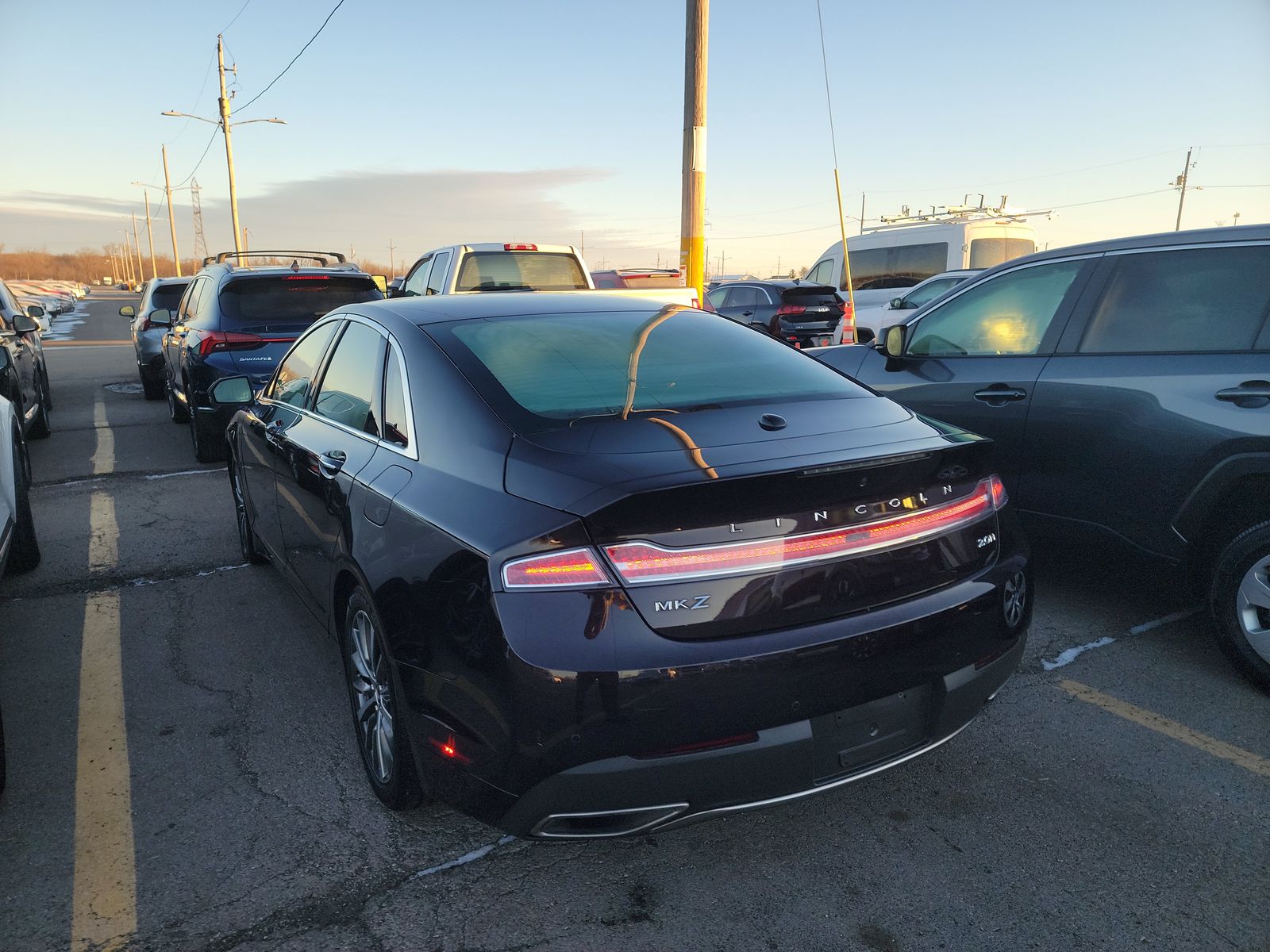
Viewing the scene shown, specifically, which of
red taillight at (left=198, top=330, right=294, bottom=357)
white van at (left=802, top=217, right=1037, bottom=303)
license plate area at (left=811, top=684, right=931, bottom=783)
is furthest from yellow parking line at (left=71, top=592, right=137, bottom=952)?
white van at (left=802, top=217, right=1037, bottom=303)

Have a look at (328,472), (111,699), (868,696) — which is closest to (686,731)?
(868,696)

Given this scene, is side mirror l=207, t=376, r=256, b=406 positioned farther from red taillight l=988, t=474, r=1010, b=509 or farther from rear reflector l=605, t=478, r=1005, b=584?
red taillight l=988, t=474, r=1010, b=509

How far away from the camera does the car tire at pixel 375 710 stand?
2.57 metres

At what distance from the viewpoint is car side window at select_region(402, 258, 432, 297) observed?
1114cm

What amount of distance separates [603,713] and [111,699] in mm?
2592

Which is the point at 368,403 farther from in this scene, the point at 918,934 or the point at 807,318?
the point at 807,318

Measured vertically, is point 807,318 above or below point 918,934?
above

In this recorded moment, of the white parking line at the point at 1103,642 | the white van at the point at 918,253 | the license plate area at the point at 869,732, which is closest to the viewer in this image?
the license plate area at the point at 869,732

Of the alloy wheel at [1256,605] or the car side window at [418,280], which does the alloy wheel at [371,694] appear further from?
the car side window at [418,280]

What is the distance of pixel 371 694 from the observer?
2809 millimetres

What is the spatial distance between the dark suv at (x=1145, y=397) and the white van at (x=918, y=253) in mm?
11498

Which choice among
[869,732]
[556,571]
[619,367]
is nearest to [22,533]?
[619,367]

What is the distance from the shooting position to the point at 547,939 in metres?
2.20

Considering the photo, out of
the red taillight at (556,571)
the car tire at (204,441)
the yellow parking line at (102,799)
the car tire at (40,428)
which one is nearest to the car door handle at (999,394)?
the red taillight at (556,571)
